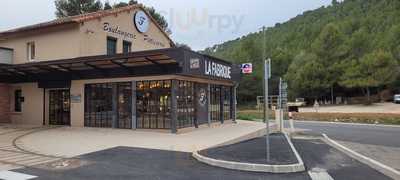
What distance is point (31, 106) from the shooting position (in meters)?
20.6

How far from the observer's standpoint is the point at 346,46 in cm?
5519

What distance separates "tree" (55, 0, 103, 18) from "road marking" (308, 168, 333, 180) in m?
35.3

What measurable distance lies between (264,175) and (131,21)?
17.0 m

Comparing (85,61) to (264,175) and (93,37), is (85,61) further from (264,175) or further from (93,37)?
(264,175)

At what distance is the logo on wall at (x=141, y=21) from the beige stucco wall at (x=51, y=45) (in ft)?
15.5

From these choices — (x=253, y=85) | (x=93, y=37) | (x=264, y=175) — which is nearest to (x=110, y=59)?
(x=93, y=37)

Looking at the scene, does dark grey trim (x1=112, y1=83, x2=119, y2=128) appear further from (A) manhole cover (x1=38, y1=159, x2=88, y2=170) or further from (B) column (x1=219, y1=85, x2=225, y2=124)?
(A) manhole cover (x1=38, y1=159, x2=88, y2=170)

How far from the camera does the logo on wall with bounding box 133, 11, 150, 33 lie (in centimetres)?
2307

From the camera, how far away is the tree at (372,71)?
50.1m

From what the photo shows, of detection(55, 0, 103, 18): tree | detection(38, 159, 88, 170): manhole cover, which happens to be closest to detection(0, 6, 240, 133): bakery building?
detection(38, 159, 88, 170): manhole cover

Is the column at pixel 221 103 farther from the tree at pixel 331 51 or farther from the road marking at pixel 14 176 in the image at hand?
the tree at pixel 331 51

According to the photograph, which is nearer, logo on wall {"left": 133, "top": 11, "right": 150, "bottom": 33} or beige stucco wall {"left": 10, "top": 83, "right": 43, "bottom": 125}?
beige stucco wall {"left": 10, "top": 83, "right": 43, "bottom": 125}

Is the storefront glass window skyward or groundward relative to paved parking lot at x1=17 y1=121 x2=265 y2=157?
skyward

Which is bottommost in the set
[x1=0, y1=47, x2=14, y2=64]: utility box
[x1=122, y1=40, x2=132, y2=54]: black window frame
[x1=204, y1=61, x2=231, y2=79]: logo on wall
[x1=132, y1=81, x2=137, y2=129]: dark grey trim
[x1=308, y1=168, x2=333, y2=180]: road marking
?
[x1=308, y1=168, x2=333, y2=180]: road marking
